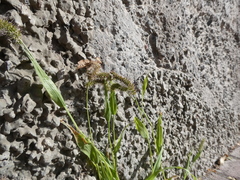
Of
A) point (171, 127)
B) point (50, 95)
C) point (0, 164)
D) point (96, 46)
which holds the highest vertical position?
point (96, 46)

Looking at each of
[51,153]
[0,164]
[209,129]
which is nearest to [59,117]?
[51,153]

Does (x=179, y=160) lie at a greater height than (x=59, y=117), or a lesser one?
lesser

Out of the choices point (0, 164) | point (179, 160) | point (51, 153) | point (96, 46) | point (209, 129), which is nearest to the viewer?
point (0, 164)

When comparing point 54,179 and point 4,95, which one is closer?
point 4,95

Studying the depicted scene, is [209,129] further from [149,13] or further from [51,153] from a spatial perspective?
[51,153]

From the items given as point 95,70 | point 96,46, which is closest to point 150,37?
point 96,46

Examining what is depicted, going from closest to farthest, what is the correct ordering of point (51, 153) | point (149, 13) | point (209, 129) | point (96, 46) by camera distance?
point (51, 153)
point (96, 46)
point (149, 13)
point (209, 129)

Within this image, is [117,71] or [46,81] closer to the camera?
[46,81]
